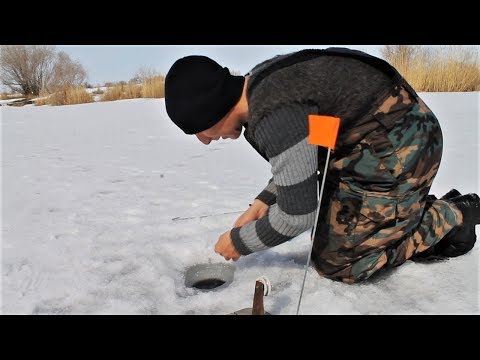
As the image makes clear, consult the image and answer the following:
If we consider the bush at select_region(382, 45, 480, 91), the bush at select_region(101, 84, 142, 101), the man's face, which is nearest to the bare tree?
the bush at select_region(101, 84, 142, 101)

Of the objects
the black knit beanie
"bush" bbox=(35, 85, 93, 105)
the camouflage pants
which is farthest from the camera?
"bush" bbox=(35, 85, 93, 105)

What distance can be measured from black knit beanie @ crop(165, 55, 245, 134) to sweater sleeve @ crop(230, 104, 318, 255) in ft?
0.59

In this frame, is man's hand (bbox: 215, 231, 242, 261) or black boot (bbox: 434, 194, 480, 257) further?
black boot (bbox: 434, 194, 480, 257)

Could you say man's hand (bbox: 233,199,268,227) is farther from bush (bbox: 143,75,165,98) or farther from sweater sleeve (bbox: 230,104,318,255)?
bush (bbox: 143,75,165,98)

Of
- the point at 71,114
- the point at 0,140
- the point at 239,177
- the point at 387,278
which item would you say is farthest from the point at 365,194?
the point at 71,114

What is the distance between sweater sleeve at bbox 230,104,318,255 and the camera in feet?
4.37

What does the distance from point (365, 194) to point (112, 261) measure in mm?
1268

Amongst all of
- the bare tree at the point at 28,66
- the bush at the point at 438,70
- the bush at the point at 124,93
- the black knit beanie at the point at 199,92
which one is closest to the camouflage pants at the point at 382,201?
the black knit beanie at the point at 199,92

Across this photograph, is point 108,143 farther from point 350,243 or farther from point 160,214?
point 350,243

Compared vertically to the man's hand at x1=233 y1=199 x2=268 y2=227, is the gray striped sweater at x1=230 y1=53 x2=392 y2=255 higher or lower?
higher

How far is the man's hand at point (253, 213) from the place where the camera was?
1900 mm

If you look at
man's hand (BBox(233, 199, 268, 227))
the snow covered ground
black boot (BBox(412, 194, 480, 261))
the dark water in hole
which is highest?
man's hand (BBox(233, 199, 268, 227))

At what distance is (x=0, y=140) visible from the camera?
5348mm

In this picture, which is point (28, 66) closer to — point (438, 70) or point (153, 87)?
point (153, 87)
